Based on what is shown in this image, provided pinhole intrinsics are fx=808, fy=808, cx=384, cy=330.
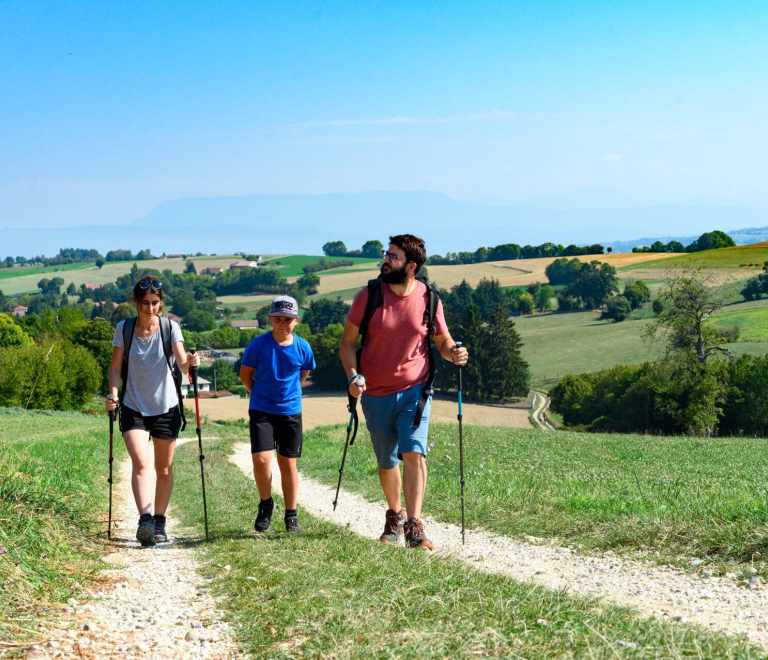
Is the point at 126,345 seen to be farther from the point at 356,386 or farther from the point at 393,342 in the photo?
the point at 393,342

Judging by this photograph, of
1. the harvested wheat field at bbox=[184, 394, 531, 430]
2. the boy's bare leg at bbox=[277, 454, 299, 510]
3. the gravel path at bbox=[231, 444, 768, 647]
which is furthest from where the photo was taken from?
the harvested wheat field at bbox=[184, 394, 531, 430]

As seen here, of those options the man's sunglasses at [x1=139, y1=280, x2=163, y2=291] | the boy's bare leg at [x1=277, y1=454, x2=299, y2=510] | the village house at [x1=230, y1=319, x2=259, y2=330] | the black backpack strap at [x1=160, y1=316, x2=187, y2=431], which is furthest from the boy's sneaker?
the village house at [x1=230, y1=319, x2=259, y2=330]

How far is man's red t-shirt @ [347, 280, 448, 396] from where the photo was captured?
7.72m

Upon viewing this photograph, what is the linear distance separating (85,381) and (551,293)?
8299 cm

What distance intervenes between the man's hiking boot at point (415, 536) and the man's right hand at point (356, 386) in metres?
1.36

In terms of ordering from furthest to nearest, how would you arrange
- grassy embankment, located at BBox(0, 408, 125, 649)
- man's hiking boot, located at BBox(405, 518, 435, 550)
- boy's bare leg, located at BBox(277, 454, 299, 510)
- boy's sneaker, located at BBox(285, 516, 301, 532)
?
boy's bare leg, located at BBox(277, 454, 299, 510) → boy's sneaker, located at BBox(285, 516, 301, 532) → man's hiking boot, located at BBox(405, 518, 435, 550) → grassy embankment, located at BBox(0, 408, 125, 649)

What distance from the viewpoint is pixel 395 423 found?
313 inches

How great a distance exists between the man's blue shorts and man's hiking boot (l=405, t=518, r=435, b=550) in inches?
24.3

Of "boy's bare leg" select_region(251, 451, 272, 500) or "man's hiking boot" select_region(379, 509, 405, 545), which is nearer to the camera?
"man's hiking boot" select_region(379, 509, 405, 545)

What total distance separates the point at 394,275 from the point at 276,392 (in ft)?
6.14

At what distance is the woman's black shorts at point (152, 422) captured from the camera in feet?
27.0

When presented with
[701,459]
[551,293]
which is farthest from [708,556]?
[551,293]

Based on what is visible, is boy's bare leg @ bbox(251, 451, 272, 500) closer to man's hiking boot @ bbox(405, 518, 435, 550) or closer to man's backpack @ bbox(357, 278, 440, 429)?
man's backpack @ bbox(357, 278, 440, 429)

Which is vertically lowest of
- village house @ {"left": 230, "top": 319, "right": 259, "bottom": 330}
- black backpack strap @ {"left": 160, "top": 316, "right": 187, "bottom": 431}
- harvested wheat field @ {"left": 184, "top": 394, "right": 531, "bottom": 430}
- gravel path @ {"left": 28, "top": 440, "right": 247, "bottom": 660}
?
harvested wheat field @ {"left": 184, "top": 394, "right": 531, "bottom": 430}
